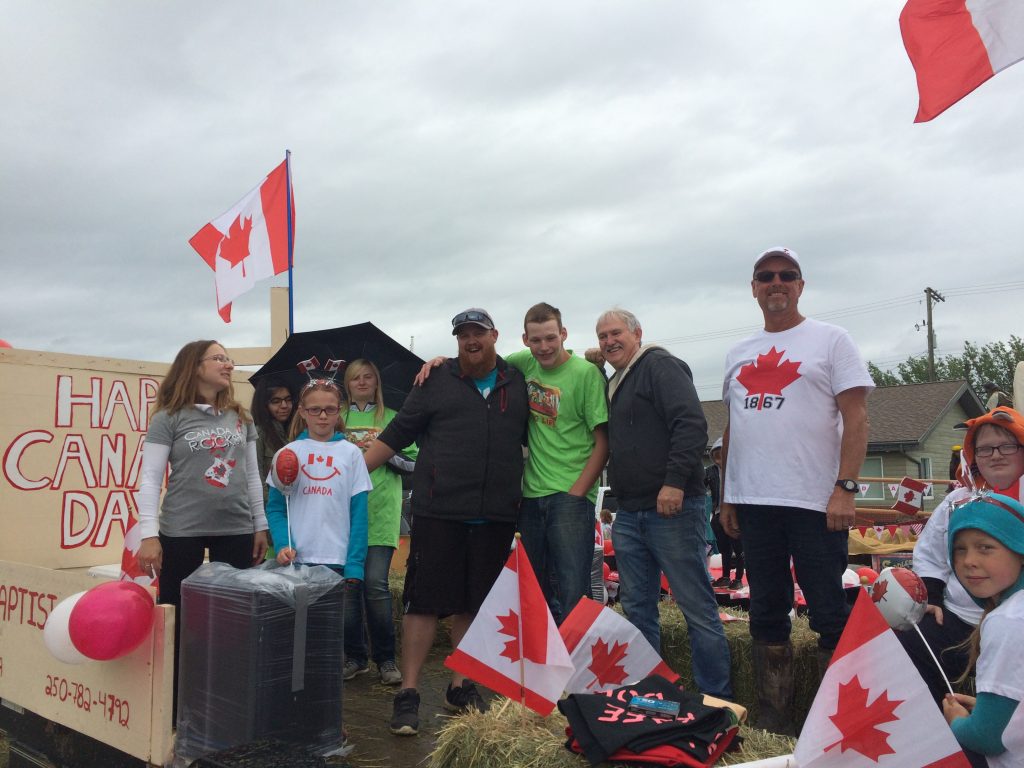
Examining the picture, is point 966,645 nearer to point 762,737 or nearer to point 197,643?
point 762,737

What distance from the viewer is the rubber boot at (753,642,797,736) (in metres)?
3.82

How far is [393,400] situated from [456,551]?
152cm

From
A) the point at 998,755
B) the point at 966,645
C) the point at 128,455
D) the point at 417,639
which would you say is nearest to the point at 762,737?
the point at 998,755

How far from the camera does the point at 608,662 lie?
3621mm

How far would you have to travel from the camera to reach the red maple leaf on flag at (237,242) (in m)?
9.20

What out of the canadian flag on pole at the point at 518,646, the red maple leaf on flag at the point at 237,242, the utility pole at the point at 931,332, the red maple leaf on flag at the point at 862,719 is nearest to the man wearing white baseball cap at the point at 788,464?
the canadian flag on pole at the point at 518,646

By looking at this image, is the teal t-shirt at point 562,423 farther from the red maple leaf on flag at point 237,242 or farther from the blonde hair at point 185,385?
the red maple leaf on flag at point 237,242

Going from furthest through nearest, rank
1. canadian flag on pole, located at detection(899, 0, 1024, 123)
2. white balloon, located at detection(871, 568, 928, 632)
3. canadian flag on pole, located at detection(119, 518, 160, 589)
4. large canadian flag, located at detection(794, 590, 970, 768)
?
canadian flag on pole, located at detection(119, 518, 160, 589)
canadian flag on pole, located at detection(899, 0, 1024, 123)
white balloon, located at detection(871, 568, 928, 632)
large canadian flag, located at detection(794, 590, 970, 768)

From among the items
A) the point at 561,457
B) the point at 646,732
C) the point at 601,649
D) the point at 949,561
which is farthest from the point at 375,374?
the point at 949,561

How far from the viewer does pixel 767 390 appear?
12.6 ft

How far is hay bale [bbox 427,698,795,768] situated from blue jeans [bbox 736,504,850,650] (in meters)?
0.87

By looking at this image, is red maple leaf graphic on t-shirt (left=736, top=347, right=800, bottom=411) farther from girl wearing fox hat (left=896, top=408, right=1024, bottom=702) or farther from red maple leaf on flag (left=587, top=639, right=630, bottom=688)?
red maple leaf on flag (left=587, top=639, right=630, bottom=688)

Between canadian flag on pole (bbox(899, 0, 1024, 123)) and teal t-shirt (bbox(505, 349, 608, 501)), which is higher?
canadian flag on pole (bbox(899, 0, 1024, 123))

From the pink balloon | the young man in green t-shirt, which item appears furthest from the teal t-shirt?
the pink balloon
